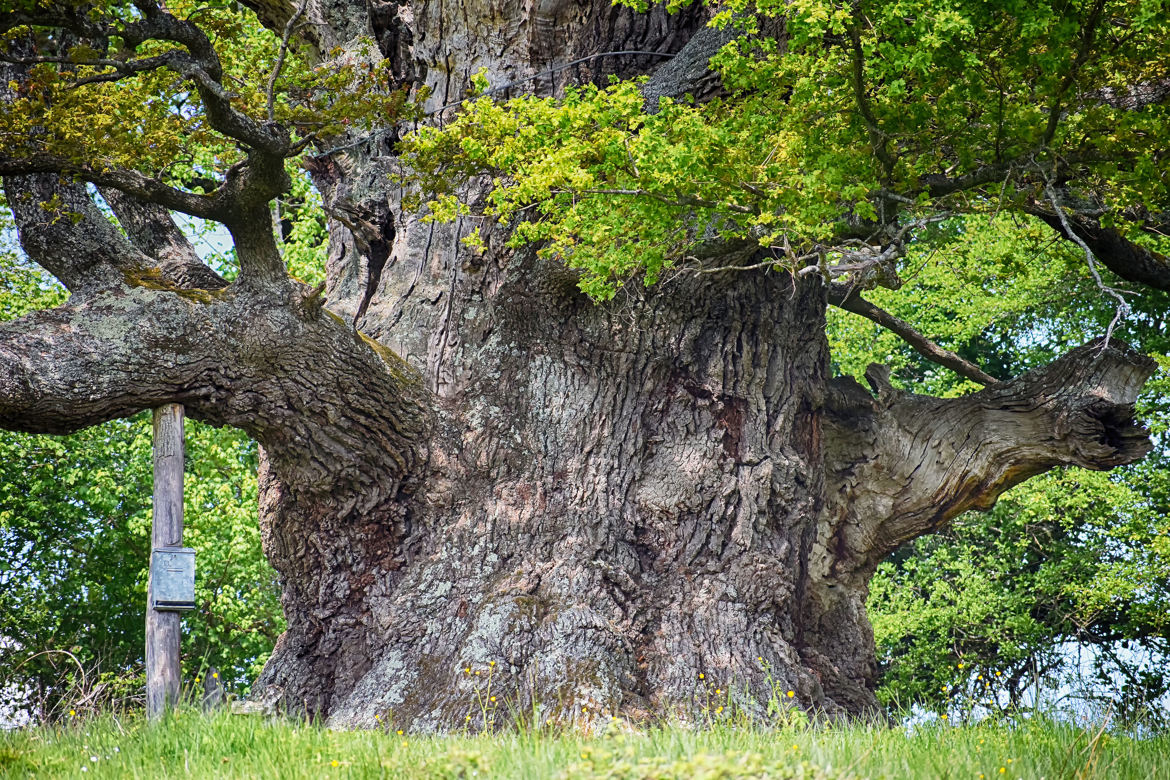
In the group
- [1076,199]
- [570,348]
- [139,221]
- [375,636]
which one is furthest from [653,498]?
[139,221]

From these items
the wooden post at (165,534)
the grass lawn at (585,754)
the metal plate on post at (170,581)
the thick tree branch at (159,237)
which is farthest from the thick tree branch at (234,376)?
the grass lawn at (585,754)

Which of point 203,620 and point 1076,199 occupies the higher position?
point 1076,199

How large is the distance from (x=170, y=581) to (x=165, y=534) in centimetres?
28

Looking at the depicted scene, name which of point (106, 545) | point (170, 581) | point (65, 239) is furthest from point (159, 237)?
point (106, 545)

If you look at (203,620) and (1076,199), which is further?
(203,620)

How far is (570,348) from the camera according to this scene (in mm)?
7969

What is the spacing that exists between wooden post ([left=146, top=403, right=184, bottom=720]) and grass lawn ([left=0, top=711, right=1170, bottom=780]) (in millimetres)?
571

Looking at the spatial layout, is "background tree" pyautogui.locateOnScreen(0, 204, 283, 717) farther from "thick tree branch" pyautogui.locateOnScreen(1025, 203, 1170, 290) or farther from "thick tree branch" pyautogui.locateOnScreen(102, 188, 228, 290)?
"thick tree branch" pyautogui.locateOnScreen(1025, 203, 1170, 290)

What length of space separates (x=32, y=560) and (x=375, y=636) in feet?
37.6

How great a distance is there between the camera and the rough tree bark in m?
6.71

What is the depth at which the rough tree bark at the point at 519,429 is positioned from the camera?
671cm

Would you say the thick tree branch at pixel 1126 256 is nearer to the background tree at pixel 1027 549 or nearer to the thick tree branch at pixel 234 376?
the background tree at pixel 1027 549

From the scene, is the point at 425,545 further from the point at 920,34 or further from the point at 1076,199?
the point at 1076,199

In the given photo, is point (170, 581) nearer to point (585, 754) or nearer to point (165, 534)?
point (165, 534)
